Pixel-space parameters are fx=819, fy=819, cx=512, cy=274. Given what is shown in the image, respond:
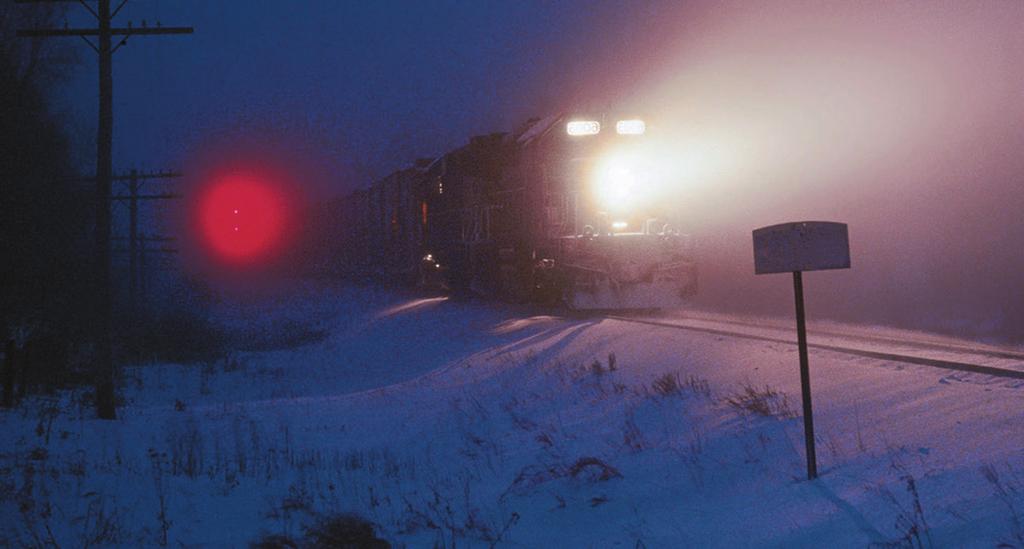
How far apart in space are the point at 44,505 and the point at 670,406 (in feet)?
18.5

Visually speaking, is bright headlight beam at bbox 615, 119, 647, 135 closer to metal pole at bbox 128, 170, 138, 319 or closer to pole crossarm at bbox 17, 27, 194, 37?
pole crossarm at bbox 17, 27, 194, 37

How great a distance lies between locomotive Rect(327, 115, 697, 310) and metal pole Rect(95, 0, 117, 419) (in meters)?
9.30

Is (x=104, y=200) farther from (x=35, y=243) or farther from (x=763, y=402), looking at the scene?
(x=763, y=402)

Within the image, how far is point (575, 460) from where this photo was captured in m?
7.20

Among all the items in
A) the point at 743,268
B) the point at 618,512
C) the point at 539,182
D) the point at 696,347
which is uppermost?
the point at 539,182

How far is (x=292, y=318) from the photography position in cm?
3481

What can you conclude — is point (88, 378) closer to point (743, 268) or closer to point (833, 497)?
point (833, 497)

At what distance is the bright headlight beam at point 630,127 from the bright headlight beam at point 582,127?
19.5 inches

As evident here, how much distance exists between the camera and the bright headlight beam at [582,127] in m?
17.6

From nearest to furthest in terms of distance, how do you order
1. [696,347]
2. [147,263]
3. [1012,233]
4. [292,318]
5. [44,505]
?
[44,505] < [696,347] < [1012,233] < [292,318] < [147,263]

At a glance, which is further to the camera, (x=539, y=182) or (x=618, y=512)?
(x=539, y=182)

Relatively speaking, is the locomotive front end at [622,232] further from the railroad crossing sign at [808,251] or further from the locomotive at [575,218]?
the railroad crossing sign at [808,251]

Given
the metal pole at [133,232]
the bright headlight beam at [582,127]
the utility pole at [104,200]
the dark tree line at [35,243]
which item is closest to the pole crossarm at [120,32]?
the utility pole at [104,200]

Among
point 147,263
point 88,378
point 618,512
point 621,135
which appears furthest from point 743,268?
point 147,263
